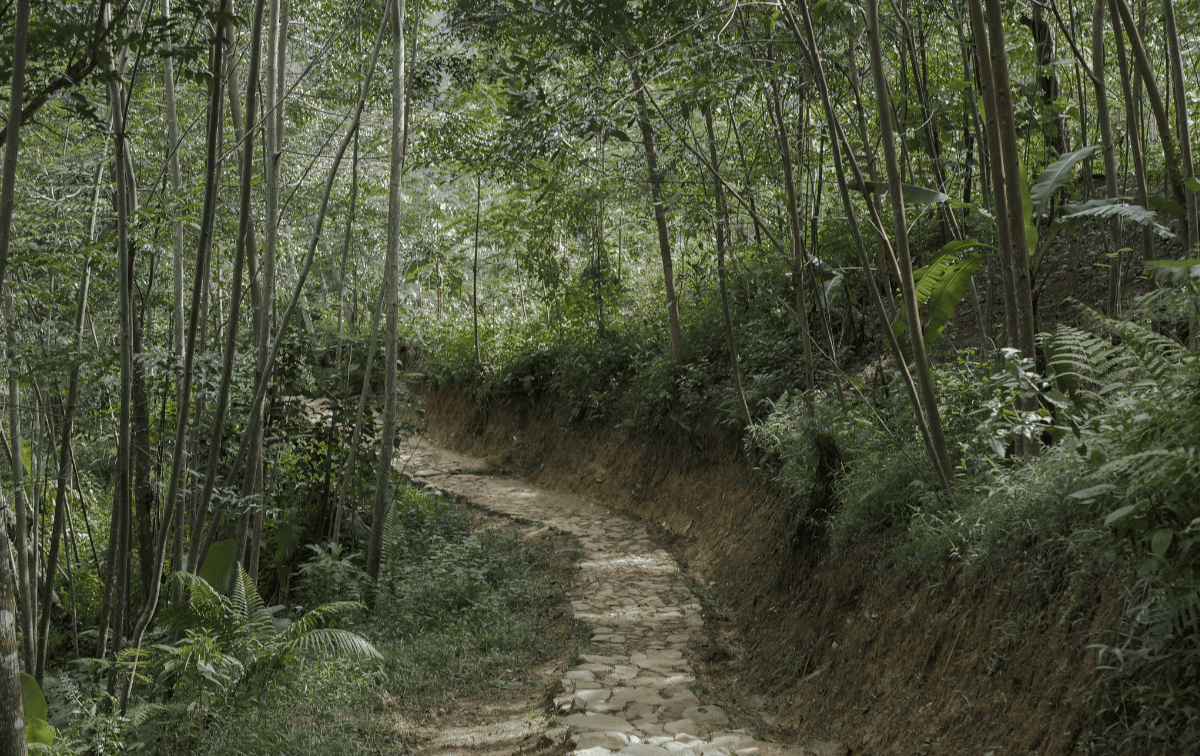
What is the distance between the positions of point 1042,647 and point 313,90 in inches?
337

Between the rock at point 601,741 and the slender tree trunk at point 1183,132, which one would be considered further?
the slender tree trunk at point 1183,132

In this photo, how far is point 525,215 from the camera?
1367 cm

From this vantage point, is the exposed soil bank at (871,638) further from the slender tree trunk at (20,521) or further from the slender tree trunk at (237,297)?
the slender tree trunk at (20,521)

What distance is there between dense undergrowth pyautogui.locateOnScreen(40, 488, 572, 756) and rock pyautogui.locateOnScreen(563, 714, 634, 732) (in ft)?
2.92

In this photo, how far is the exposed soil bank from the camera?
9.12ft

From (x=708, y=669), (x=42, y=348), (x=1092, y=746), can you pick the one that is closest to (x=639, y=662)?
(x=708, y=669)

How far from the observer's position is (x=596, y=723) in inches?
157

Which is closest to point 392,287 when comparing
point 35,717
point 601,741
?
point 35,717

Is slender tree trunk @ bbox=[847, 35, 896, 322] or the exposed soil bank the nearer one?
the exposed soil bank

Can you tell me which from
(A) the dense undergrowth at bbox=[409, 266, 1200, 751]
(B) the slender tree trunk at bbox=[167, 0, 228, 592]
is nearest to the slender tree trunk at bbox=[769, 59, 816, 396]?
(A) the dense undergrowth at bbox=[409, 266, 1200, 751]

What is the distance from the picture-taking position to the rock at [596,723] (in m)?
3.89

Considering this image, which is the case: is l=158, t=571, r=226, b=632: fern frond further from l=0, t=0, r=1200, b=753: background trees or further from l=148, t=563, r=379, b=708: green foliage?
l=0, t=0, r=1200, b=753: background trees

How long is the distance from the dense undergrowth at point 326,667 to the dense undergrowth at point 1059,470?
2530 millimetres

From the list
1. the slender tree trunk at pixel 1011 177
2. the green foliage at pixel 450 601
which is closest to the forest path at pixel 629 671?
the green foliage at pixel 450 601
